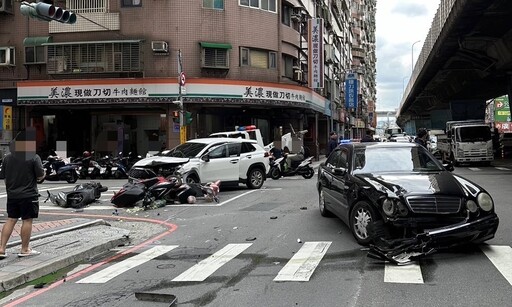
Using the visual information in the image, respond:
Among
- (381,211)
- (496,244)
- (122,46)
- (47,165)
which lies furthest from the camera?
(122,46)

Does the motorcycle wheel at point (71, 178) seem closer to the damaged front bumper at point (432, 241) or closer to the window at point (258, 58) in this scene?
the window at point (258, 58)

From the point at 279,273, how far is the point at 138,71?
22.0 meters

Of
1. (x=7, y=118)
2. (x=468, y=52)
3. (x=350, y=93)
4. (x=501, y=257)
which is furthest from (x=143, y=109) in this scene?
(x=350, y=93)

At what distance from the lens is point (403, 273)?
6051mm

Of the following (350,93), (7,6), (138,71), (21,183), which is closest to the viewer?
(21,183)

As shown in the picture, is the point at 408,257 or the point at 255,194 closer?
the point at 408,257

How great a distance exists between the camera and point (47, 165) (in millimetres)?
21062

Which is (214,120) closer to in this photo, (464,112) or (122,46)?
(122,46)

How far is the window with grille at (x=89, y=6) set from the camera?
89.9 feet

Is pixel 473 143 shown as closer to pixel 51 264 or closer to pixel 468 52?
pixel 468 52

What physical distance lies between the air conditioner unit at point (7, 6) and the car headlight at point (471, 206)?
94.9 feet

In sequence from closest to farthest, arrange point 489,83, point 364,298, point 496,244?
point 364,298
point 496,244
point 489,83

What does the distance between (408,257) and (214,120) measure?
23830 millimetres

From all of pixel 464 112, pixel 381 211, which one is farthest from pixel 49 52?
pixel 464 112
